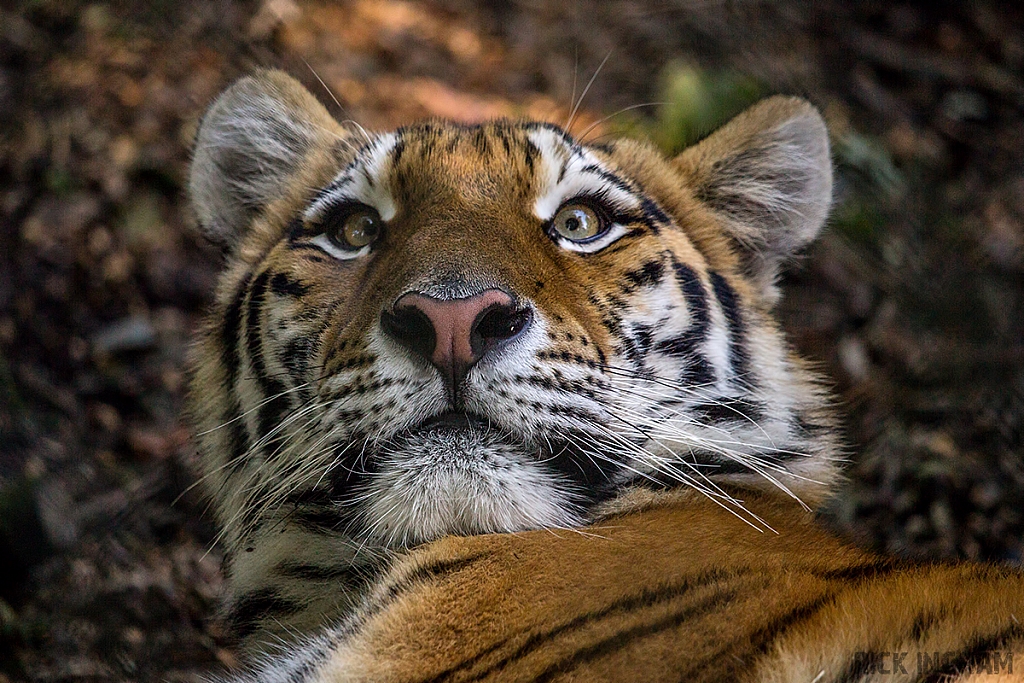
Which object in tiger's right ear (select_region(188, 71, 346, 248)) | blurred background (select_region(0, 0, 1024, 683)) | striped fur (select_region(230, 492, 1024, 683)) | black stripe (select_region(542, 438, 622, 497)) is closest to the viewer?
striped fur (select_region(230, 492, 1024, 683))

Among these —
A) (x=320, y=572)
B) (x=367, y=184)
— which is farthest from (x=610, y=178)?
(x=320, y=572)

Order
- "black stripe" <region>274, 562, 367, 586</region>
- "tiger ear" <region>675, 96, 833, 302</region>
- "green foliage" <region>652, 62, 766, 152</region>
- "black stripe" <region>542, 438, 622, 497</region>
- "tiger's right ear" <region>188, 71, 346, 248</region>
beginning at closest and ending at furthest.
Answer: "black stripe" <region>542, 438, 622, 497</region> → "black stripe" <region>274, 562, 367, 586</region> → "tiger ear" <region>675, 96, 833, 302</region> → "tiger's right ear" <region>188, 71, 346, 248</region> → "green foliage" <region>652, 62, 766, 152</region>

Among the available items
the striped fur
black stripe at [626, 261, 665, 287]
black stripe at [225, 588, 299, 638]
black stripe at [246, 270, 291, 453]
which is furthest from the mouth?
black stripe at [225, 588, 299, 638]

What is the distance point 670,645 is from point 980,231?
342 centimetres

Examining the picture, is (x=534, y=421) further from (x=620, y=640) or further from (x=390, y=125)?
(x=390, y=125)

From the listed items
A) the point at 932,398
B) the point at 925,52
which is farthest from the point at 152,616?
the point at 925,52

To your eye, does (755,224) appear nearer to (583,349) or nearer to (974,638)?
(583,349)

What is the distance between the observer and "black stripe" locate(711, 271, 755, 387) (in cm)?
257

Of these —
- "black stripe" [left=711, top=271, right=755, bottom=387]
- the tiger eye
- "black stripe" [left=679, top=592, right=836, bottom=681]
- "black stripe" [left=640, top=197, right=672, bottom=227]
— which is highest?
the tiger eye

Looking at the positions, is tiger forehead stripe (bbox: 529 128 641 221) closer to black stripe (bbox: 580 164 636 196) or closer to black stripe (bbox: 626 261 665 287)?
black stripe (bbox: 580 164 636 196)

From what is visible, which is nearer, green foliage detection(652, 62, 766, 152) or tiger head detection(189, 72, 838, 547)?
tiger head detection(189, 72, 838, 547)

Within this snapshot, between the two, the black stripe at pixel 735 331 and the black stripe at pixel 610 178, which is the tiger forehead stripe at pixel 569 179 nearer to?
the black stripe at pixel 610 178

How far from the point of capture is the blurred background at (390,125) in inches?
131

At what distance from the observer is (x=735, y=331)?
2.66 meters
